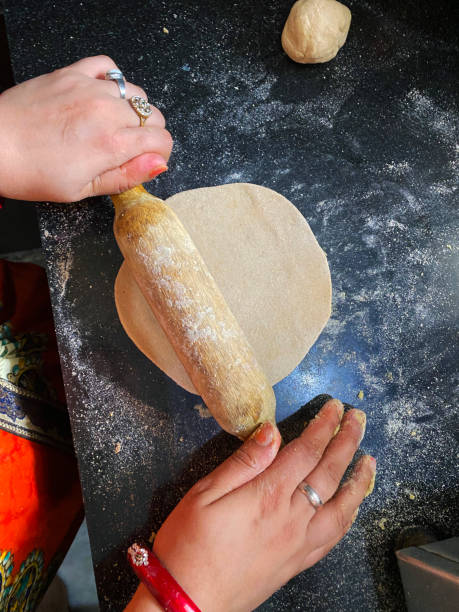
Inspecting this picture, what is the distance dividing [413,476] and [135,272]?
883mm

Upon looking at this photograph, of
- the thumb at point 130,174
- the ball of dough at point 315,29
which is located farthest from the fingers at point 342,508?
the ball of dough at point 315,29

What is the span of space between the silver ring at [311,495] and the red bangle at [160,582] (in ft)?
1.01

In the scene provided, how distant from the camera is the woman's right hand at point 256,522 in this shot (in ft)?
2.83

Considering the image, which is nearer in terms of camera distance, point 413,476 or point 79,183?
point 79,183

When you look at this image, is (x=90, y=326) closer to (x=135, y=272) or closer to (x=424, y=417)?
(x=135, y=272)

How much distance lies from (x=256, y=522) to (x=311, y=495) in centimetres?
14

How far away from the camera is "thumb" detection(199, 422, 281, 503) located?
3.05 ft

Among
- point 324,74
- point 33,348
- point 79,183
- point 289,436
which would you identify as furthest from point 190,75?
point 289,436

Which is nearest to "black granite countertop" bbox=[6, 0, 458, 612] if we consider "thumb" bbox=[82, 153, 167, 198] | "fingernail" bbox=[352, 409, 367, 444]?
"fingernail" bbox=[352, 409, 367, 444]

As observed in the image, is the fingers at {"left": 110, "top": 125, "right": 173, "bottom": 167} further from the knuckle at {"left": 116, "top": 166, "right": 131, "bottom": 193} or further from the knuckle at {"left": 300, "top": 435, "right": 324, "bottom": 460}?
the knuckle at {"left": 300, "top": 435, "right": 324, "bottom": 460}

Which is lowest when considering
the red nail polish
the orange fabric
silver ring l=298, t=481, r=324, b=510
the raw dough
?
the orange fabric

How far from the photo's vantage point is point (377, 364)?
46.3 inches

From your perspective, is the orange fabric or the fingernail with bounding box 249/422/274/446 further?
the orange fabric

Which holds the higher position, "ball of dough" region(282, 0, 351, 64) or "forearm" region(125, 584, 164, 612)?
"ball of dough" region(282, 0, 351, 64)
